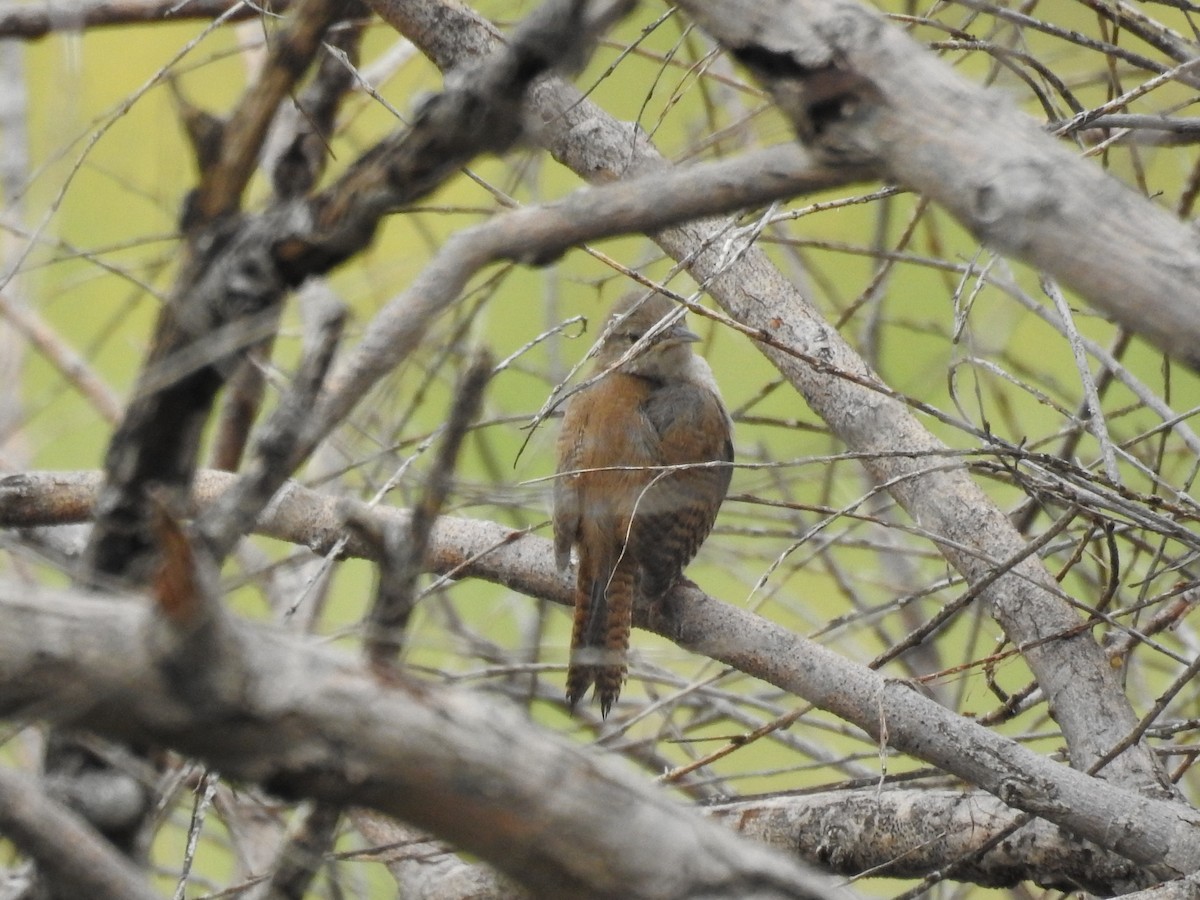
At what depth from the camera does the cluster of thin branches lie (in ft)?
4.41

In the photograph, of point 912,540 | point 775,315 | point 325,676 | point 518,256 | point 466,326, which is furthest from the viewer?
point 912,540

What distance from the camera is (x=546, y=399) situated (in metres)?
3.18

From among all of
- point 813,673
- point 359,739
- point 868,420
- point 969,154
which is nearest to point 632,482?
point 868,420

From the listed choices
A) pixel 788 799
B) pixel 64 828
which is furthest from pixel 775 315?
pixel 64 828

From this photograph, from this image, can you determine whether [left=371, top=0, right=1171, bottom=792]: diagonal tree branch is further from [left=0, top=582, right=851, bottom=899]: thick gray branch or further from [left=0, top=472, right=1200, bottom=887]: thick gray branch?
[left=0, top=582, right=851, bottom=899]: thick gray branch

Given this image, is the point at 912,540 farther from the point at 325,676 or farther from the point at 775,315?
the point at 325,676

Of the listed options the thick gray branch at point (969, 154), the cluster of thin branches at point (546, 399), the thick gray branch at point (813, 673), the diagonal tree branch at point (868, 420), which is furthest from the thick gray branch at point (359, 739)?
the diagonal tree branch at point (868, 420)

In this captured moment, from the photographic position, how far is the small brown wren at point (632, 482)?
3631 mm

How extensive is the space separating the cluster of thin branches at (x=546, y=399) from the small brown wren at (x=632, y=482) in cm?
14

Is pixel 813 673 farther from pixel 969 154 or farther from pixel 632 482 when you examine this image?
pixel 969 154

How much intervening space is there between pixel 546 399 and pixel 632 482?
842 mm

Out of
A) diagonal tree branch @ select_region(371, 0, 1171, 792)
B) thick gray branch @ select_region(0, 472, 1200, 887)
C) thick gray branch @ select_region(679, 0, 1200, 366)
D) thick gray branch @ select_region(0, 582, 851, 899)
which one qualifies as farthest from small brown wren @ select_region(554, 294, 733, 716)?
thick gray branch @ select_region(0, 582, 851, 899)

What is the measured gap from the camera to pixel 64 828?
120 centimetres

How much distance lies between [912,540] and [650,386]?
149 cm
